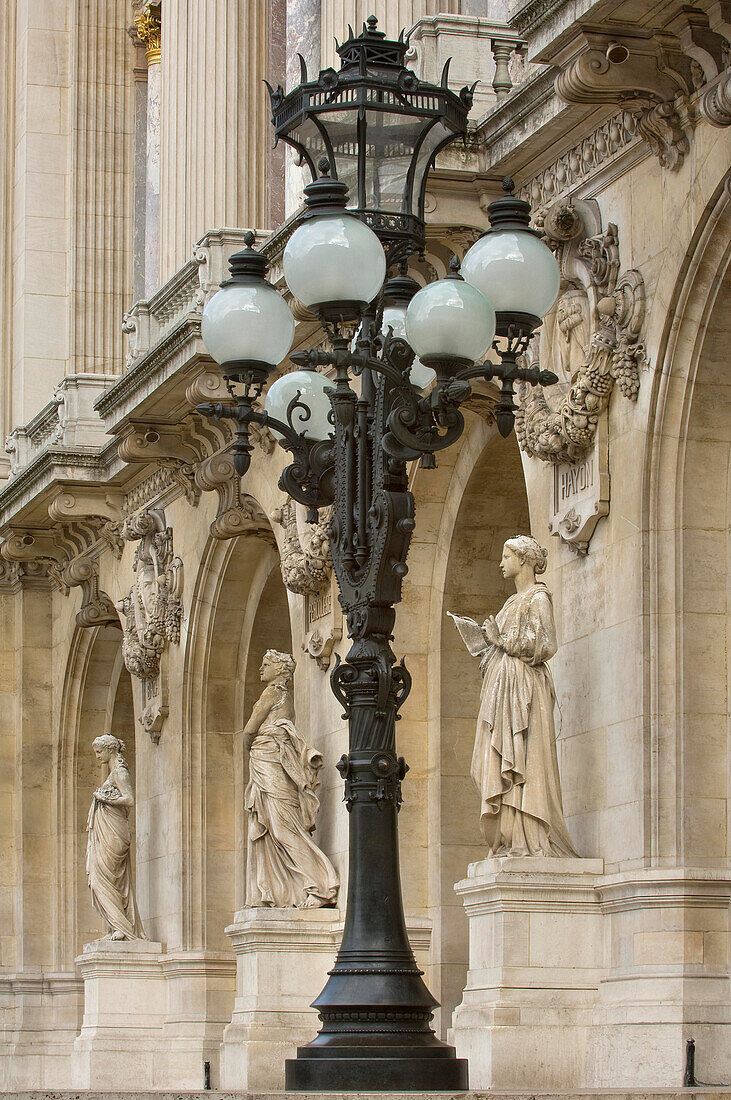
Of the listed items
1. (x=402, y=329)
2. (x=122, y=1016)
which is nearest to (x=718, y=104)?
(x=402, y=329)

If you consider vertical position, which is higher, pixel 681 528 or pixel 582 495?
pixel 582 495

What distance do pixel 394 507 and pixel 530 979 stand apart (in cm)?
516

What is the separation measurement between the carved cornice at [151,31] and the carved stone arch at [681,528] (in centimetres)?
1872

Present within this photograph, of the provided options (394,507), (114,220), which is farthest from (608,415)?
(114,220)

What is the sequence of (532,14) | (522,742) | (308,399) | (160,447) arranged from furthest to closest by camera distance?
(160,447)
(522,742)
(532,14)
(308,399)

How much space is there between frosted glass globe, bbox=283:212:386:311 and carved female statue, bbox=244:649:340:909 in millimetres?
9613

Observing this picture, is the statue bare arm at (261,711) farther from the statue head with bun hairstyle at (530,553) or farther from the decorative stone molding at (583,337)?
the statue head with bun hairstyle at (530,553)

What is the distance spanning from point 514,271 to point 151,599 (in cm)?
1481

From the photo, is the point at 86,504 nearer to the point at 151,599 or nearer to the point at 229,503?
the point at 151,599

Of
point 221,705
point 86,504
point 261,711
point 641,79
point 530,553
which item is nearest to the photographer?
point 641,79

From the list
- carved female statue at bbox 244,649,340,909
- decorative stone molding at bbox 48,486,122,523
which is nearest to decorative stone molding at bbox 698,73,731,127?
carved female statue at bbox 244,649,340,909

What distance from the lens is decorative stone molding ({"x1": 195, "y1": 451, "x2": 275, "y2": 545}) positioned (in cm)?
2300

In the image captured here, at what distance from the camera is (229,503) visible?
76.1 ft

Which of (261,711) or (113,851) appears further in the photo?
(113,851)
